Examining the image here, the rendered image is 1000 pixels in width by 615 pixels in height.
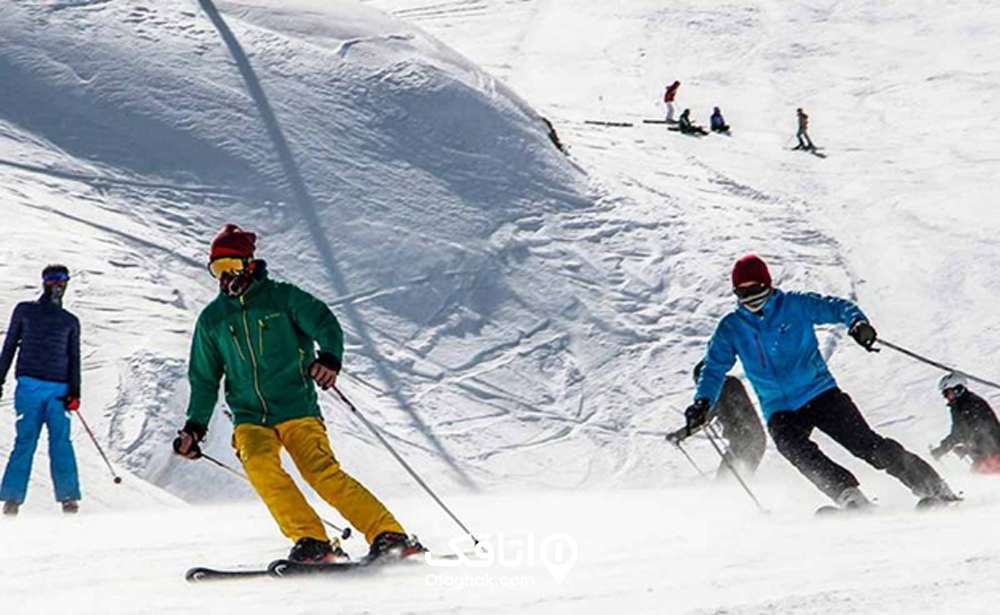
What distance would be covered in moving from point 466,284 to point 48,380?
27.8 feet

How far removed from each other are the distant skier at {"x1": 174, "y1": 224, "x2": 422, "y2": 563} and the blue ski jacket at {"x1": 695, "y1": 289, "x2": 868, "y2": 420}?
7.57 feet

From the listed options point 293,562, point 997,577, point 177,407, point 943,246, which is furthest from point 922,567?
point 943,246

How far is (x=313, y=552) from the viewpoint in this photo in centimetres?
611

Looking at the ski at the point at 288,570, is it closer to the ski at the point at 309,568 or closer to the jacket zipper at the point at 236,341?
the ski at the point at 309,568

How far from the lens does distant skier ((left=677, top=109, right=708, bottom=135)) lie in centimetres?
2838

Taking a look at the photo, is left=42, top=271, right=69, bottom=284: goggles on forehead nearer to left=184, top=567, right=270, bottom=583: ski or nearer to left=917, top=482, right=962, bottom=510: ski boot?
left=184, top=567, right=270, bottom=583: ski

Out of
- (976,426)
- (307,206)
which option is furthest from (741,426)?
(307,206)

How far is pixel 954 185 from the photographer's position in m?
24.6

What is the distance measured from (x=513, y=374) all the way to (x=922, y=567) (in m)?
11.1

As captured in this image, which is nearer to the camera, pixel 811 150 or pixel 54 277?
→ pixel 54 277

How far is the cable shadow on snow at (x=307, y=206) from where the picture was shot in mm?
14773

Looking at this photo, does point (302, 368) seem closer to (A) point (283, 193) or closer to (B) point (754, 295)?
(B) point (754, 295)

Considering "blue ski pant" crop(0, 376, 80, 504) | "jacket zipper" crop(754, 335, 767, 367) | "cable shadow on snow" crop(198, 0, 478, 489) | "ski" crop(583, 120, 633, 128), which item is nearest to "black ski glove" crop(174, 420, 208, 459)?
"jacket zipper" crop(754, 335, 767, 367)

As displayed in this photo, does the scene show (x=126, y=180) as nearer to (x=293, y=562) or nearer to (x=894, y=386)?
(x=894, y=386)
